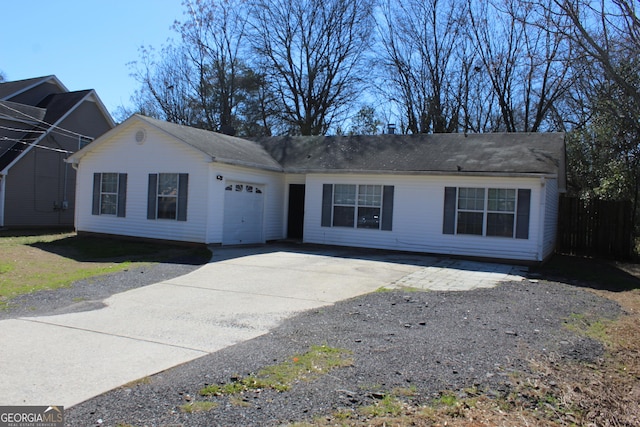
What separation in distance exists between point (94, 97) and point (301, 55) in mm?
14226

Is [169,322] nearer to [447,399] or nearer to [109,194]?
[447,399]

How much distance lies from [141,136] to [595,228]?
16.3 meters

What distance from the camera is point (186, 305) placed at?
26.9ft

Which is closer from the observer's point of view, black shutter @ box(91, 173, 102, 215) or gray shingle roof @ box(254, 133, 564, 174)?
gray shingle roof @ box(254, 133, 564, 174)

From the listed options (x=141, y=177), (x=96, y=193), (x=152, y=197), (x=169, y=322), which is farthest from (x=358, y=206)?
(x=169, y=322)

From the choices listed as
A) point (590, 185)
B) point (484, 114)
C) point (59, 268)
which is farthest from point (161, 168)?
point (484, 114)

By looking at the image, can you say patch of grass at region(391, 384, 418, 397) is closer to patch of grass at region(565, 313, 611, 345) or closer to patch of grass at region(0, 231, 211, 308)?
patch of grass at region(565, 313, 611, 345)

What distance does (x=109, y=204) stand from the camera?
17.9m

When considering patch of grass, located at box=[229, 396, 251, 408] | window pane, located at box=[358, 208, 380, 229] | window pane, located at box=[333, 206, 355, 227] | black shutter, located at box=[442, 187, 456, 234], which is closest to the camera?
patch of grass, located at box=[229, 396, 251, 408]

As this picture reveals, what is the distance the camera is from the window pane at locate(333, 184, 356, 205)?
17172 millimetres

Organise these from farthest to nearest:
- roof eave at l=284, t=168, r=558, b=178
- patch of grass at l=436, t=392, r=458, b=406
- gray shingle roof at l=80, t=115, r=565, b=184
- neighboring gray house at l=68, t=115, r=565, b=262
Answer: gray shingle roof at l=80, t=115, r=565, b=184 → neighboring gray house at l=68, t=115, r=565, b=262 → roof eave at l=284, t=168, r=558, b=178 → patch of grass at l=436, t=392, r=458, b=406

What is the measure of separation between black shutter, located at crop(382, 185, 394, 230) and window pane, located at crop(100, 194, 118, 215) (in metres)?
9.33

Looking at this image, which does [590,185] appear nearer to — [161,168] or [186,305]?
[161,168]

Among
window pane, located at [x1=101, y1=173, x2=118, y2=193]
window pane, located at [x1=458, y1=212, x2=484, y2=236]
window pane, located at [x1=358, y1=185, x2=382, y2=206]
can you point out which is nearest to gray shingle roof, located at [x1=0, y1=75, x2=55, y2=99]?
window pane, located at [x1=101, y1=173, x2=118, y2=193]
